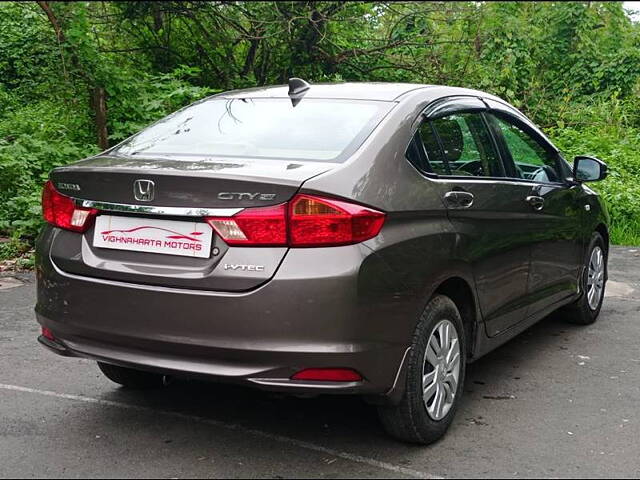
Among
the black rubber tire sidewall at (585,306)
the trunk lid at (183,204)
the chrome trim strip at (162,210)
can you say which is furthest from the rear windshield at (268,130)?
the black rubber tire sidewall at (585,306)

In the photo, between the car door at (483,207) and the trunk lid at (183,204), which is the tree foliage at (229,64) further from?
the car door at (483,207)

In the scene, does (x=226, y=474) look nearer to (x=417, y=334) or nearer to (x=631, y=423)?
(x=417, y=334)

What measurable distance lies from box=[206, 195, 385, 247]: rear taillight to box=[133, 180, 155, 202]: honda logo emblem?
1.17 feet

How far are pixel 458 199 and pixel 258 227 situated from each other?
1178 mm

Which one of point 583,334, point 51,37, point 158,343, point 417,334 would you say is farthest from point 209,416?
point 51,37

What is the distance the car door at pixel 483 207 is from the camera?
390cm

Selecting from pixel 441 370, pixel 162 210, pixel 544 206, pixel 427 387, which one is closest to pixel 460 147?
pixel 544 206

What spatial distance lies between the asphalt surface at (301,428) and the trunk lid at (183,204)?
0.79m

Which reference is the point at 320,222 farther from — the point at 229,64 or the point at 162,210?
the point at 229,64

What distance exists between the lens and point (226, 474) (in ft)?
10.8

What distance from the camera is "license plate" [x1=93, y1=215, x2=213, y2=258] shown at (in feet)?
10.5

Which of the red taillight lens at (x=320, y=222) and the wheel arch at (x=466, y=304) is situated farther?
the wheel arch at (x=466, y=304)

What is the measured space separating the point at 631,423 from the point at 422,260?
144 centimetres

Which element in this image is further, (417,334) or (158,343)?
(417,334)
